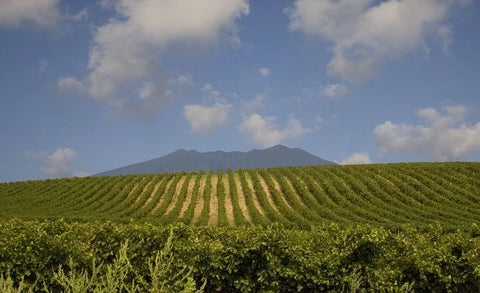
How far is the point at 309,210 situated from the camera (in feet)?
113

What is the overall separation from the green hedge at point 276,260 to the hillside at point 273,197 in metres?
17.3

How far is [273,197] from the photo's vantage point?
1547 inches

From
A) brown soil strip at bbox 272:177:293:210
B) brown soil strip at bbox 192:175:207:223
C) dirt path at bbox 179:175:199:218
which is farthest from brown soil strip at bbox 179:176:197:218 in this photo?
brown soil strip at bbox 272:177:293:210

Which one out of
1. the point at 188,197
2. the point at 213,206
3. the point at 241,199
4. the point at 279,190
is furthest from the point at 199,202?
the point at 279,190

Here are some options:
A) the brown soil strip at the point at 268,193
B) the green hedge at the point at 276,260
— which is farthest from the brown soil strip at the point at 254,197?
the green hedge at the point at 276,260

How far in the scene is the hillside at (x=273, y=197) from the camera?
32.5m

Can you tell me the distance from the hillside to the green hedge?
56.6ft

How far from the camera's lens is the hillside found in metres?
32.5

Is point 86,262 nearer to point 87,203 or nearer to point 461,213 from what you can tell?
point 87,203

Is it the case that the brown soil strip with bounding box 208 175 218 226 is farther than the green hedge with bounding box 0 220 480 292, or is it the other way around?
the brown soil strip with bounding box 208 175 218 226

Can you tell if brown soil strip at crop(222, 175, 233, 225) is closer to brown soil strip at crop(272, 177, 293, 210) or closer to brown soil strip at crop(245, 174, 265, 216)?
brown soil strip at crop(245, 174, 265, 216)

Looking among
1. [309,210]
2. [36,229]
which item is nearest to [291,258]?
[36,229]

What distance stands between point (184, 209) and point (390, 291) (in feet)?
92.8

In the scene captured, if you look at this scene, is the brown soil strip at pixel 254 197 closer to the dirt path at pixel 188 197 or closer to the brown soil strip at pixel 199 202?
the brown soil strip at pixel 199 202
